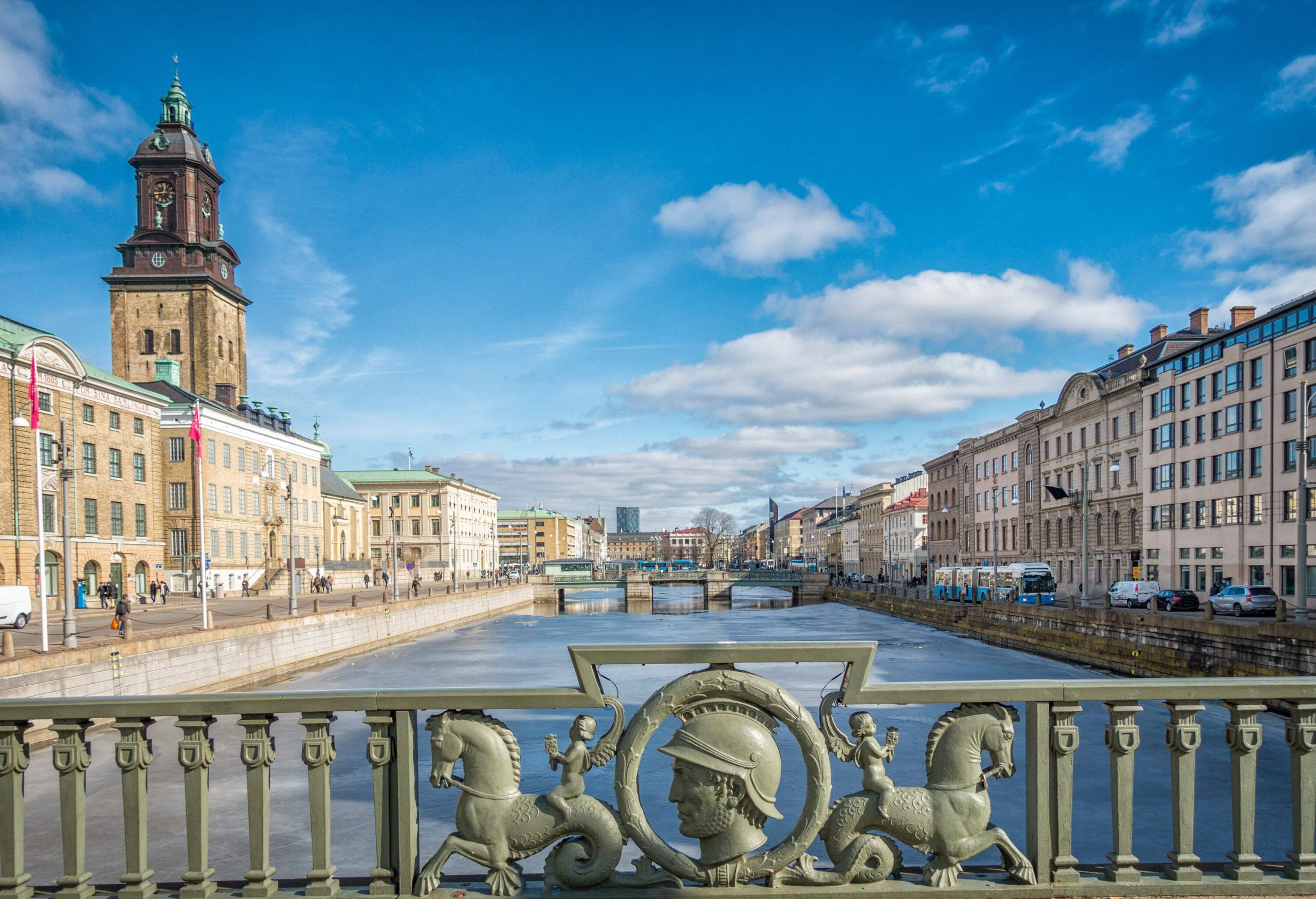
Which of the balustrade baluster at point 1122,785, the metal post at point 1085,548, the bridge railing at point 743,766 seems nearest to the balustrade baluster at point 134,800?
the bridge railing at point 743,766

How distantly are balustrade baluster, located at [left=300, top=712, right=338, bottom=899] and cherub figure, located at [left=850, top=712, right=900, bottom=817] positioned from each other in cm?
218

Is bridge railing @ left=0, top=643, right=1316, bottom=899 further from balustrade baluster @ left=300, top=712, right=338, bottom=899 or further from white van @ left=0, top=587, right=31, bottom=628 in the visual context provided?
white van @ left=0, top=587, right=31, bottom=628

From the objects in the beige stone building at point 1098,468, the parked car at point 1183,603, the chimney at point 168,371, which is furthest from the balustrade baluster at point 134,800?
the chimney at point 168,371

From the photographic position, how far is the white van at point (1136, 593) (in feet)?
139

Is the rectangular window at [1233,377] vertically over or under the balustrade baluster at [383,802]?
over

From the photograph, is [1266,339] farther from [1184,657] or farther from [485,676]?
[485,676]

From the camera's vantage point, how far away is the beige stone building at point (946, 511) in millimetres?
90875

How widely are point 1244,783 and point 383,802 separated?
361 centimetres

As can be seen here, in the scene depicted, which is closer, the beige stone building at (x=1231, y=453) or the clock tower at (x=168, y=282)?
the beige stone building at (x=1231, y=453)

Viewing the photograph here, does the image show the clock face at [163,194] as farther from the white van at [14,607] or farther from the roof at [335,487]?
the white van at [14,607]

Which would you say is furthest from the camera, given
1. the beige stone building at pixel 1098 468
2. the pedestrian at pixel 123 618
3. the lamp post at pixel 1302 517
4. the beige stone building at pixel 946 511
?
the beige stone building at pixel 946 511

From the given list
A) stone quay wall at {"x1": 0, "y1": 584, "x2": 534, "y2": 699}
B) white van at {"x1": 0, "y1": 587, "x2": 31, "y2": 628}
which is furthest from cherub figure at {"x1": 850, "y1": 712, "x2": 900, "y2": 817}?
white van at {"x1": 0, "y1": 587, "x2": 31, "y2": 628}

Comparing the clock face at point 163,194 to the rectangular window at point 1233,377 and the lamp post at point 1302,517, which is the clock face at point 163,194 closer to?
the rectangular window at point 1233,377

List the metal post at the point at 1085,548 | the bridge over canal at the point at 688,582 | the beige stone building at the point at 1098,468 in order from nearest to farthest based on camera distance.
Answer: the metal post at the point at 1085,548, the beige stone building at the point at 1098,468, the bridge over canal at the point at 688,582
